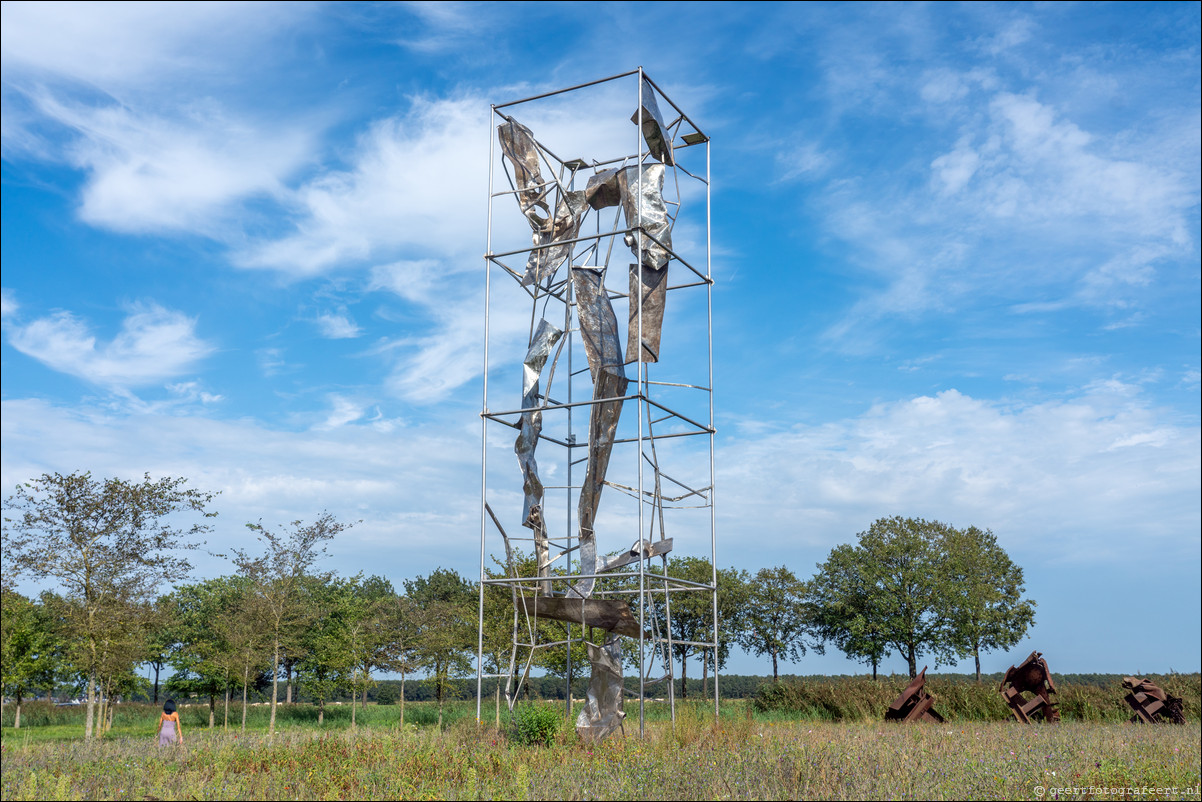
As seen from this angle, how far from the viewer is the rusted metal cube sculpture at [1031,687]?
18.6 m

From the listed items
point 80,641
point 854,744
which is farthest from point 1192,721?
point 80,641

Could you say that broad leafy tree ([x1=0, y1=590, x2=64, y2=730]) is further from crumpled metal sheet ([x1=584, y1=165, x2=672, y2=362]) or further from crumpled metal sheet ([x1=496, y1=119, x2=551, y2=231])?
crumpled metal sheet ([x1=584, y1=165, x2=672, y2=362])

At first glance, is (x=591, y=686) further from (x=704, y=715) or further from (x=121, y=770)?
(x=121, y=770)

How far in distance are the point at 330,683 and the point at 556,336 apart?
27442mm

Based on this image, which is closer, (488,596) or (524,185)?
(524,185)

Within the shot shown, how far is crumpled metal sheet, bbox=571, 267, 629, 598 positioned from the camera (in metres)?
12.0

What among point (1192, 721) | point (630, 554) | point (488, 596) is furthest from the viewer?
point (488, 596)

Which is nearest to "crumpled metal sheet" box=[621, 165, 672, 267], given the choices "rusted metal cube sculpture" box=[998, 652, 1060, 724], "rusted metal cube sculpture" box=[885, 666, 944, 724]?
"rusted metal cube sculpture" box=[885, 666, 944, 724]

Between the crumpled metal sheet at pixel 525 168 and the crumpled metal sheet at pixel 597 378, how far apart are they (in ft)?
4.24

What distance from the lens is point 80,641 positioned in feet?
80.8

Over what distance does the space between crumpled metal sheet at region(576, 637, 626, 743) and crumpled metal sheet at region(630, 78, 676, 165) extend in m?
6.22

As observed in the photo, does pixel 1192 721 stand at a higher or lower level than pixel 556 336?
lower

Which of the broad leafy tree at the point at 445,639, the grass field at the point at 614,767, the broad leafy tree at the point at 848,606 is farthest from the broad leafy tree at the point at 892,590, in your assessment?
the grass field at the point at 614,767

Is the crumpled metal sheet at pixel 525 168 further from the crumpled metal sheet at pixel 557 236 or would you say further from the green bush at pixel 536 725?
the green bush at pixel 536 725
